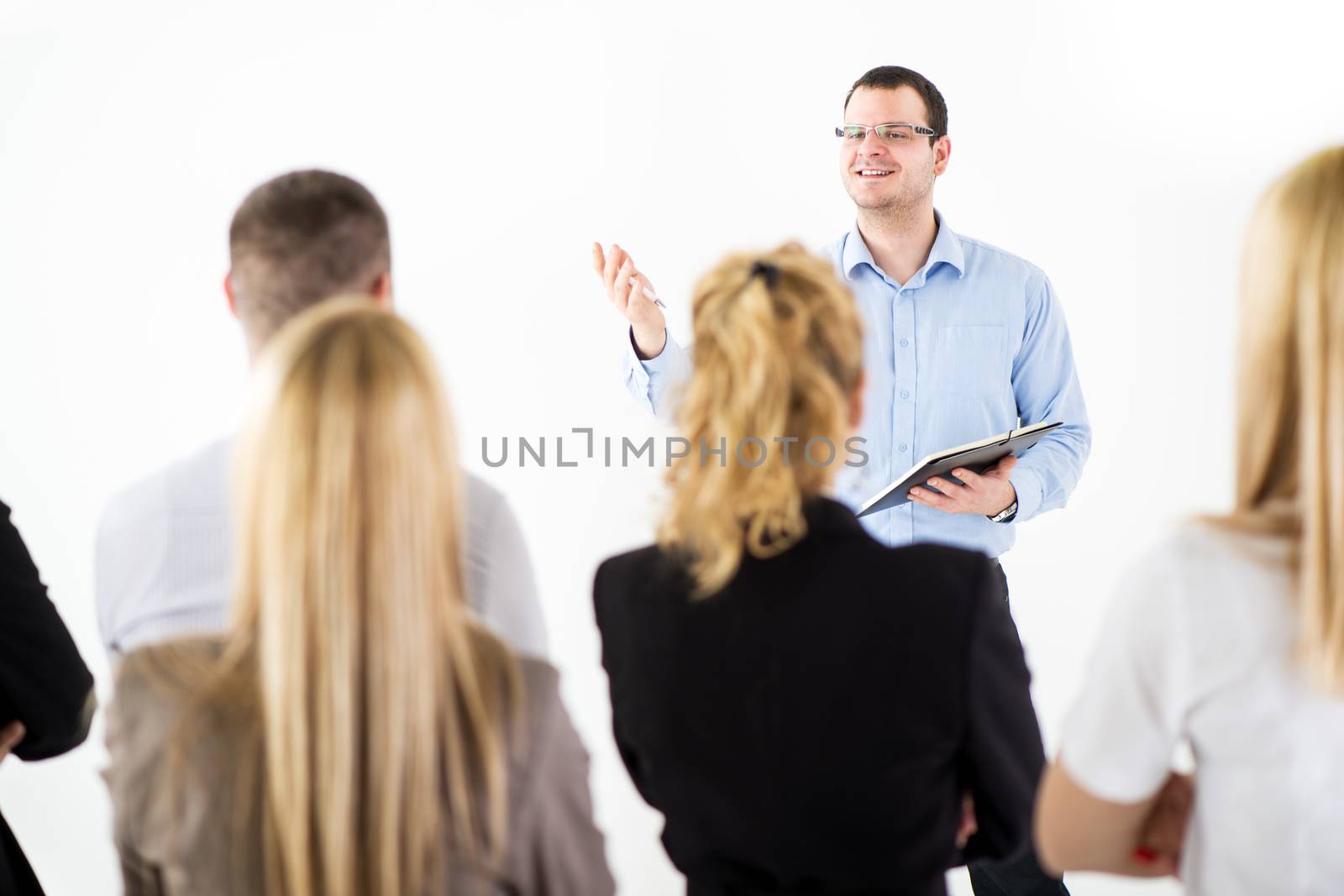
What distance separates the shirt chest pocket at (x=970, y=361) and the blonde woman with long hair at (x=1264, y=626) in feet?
5.13

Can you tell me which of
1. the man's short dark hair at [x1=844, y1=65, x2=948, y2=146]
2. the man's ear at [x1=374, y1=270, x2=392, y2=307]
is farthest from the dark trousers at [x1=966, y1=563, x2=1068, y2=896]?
the man's ear at [x1=374, y1=270, x2=392, y2=307]

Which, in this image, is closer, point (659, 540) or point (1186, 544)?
point (1186, 544)

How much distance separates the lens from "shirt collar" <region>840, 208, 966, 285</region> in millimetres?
2824

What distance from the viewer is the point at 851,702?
1.30 metres

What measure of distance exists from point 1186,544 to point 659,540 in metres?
0.59

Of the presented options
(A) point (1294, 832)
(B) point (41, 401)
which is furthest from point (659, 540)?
(B) point (41, 401)

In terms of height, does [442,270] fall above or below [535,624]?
above

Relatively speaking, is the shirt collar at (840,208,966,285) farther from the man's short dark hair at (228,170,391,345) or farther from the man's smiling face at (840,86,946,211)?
the man's short dark hair at (228,170,391,345)

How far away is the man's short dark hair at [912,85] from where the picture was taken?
2.86m

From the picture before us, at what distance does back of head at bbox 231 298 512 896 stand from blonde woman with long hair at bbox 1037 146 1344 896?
65 centimetres

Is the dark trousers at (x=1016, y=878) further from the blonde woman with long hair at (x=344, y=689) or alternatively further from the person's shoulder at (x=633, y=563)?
the blonde woman with long hair at (x=344, y=689)

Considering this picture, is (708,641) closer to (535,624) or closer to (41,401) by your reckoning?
(535,624)

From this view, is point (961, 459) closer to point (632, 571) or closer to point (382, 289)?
point (632, 571)

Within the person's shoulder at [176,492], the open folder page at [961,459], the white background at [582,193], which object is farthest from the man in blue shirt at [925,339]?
the person's shoulder at [176,492]
